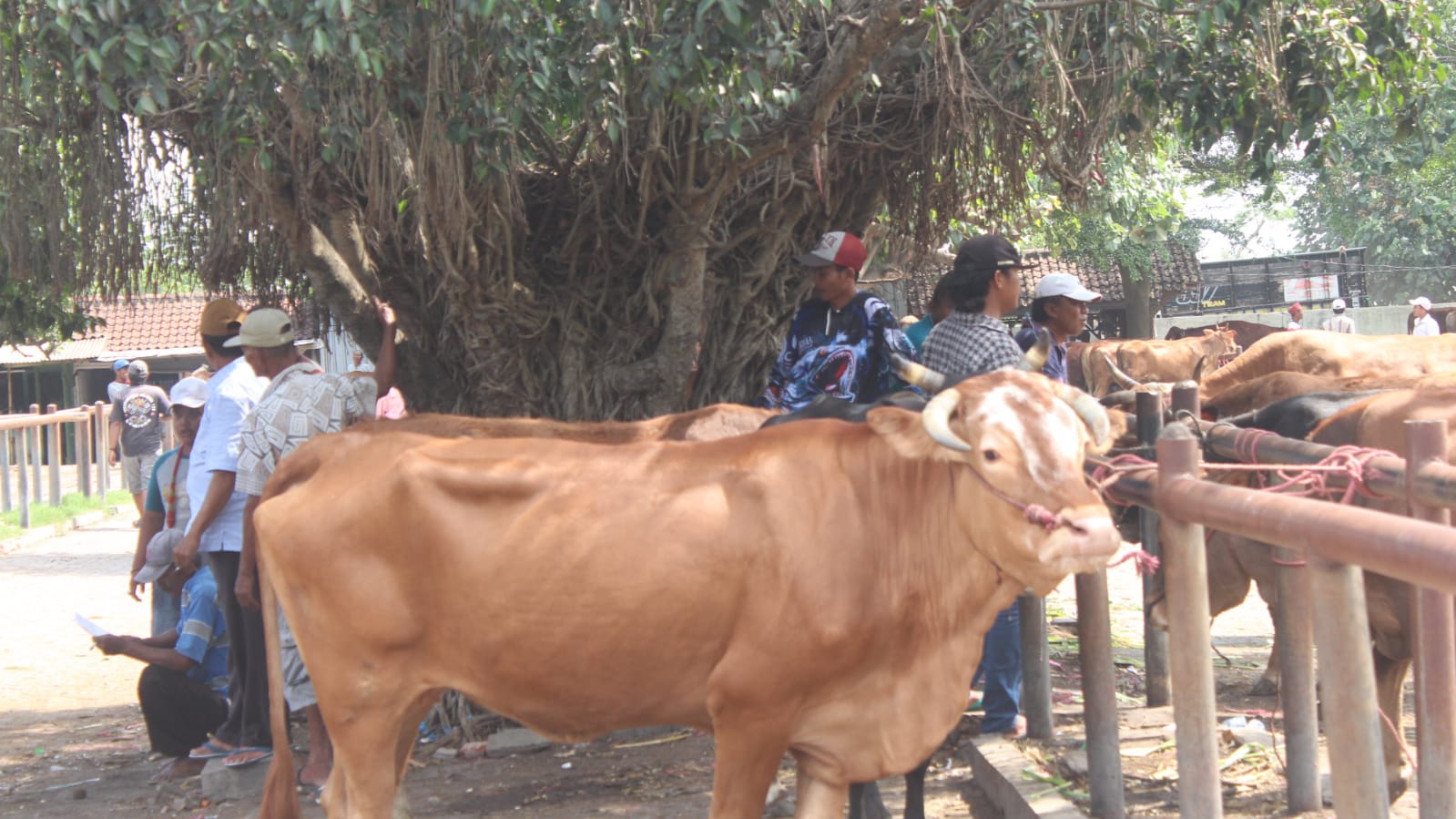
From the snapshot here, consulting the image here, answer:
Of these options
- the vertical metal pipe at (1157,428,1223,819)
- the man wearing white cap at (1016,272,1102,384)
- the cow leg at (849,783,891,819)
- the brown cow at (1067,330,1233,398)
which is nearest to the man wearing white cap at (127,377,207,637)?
the cow leg at (849,783,891,819)

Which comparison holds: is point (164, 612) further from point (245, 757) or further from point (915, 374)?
point (915, 374)

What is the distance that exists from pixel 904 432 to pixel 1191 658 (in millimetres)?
951

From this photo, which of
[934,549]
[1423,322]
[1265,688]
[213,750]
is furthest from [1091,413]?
[1423,322]

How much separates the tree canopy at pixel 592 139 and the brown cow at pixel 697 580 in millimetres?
1521

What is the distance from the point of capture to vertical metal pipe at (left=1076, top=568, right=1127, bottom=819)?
431 centimetres

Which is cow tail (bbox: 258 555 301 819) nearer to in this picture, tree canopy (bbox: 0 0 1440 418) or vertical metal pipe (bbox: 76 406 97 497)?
tree canopy (bbox: 0 0 1440 418)

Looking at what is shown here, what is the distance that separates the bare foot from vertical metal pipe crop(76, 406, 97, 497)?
1348cm

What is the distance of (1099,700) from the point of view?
14.4ft

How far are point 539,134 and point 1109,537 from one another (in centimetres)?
401

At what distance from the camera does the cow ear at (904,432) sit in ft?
12.1

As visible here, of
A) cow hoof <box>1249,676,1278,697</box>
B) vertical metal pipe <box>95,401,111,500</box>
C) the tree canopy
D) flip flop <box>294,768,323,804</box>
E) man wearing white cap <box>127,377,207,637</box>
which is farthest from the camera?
vertical metal pipe <box>95,401,111,500</box>

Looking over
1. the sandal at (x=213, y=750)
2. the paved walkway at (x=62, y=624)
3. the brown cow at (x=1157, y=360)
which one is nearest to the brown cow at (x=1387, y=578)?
the sandal at (x=213, y=750)

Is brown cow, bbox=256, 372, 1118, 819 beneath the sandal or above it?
above

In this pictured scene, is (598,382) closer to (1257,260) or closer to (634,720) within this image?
(634,720)
